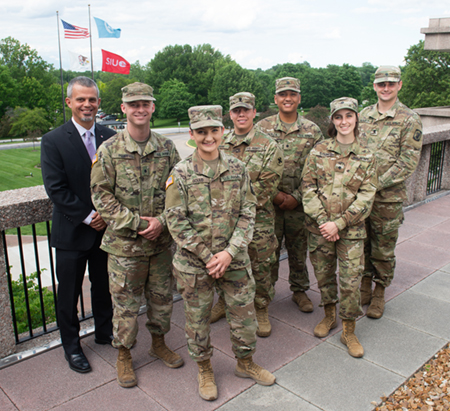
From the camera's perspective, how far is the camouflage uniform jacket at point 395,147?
4695 mm

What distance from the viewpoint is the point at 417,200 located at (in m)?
9.02

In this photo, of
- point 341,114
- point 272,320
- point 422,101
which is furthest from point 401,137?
point 422,101

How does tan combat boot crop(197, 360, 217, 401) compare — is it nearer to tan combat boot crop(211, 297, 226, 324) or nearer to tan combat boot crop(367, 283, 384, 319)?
tan combat boot crop(211, 297, 226, 324)

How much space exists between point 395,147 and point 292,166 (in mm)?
1142

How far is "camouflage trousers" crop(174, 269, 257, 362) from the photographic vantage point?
135 inches

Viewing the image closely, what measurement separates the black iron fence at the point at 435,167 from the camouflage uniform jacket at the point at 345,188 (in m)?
5.99

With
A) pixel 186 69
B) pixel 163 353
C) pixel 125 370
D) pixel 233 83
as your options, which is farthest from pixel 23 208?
pixel 186 69

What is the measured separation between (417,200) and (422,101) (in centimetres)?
4125

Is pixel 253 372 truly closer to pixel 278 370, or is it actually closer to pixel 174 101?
pixel 278 370

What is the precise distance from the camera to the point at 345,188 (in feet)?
13.4

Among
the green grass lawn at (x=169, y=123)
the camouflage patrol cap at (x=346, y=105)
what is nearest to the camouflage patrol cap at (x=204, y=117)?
the camouflage patrol cap at (x=346, y=105)

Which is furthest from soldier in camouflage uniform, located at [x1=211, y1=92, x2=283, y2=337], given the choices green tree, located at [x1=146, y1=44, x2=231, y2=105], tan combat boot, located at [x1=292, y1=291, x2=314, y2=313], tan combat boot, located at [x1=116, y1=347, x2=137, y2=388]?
green tree, located at [x1=146, y1=44, x2=231, y2=105]

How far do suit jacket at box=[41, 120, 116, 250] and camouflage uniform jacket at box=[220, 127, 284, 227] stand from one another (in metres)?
1.45

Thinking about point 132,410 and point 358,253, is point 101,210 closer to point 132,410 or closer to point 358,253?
point 132,410
